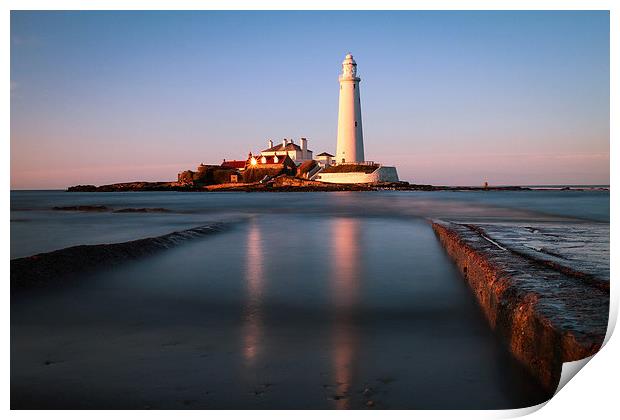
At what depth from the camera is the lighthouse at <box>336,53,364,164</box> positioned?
38125 millimetres

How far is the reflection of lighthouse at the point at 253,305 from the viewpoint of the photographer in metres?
2.76

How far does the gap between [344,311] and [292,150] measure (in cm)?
4588

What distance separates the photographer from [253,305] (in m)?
3.70

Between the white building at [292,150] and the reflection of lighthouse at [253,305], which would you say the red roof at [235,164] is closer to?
the white building at [292,150]

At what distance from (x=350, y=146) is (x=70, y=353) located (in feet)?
122

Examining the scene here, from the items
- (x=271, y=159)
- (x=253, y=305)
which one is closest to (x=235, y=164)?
(x=271, y=159)

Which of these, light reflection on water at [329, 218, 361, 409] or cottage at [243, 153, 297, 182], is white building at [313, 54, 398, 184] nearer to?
cottage at [243, 153, 297, 182]

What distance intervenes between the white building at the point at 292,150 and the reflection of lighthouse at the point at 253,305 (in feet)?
138

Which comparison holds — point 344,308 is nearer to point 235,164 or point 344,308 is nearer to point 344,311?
point 344,311

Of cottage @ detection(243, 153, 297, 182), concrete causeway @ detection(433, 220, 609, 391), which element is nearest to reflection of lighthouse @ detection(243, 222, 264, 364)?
concrete causeway @ detection(433, 220, 609, 391)

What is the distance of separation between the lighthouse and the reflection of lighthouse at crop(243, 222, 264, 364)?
32.5 m

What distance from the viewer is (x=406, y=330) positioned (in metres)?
3.05
